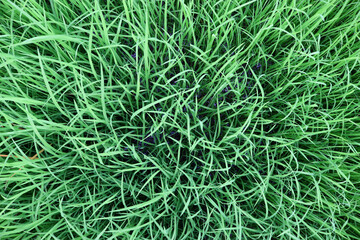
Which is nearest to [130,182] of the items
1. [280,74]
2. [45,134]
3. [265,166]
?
[45,134]

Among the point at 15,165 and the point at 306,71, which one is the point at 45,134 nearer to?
the point at 15,165

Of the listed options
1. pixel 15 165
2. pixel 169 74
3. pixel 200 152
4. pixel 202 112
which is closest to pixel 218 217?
pixel 200 152

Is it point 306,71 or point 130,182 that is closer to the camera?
point 130,182

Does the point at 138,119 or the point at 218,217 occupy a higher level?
the point at 138,119

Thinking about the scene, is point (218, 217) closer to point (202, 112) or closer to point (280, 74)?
point (202, 112)

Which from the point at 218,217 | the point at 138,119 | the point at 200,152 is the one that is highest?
the point at 138,119

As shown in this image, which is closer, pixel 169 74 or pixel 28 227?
pixel 28 227
